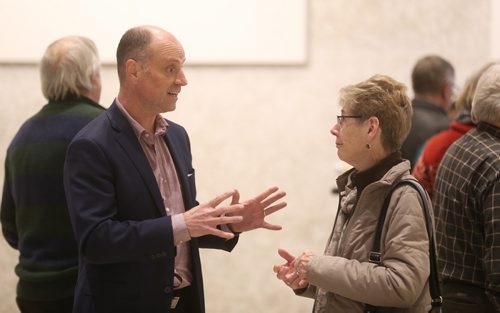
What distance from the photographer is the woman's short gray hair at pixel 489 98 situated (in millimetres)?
2578

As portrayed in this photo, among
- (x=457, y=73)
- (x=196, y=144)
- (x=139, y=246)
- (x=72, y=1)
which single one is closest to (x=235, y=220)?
(x=139, y=246)

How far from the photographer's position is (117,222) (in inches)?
84.2

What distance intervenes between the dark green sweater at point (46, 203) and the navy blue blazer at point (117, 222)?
0.61m

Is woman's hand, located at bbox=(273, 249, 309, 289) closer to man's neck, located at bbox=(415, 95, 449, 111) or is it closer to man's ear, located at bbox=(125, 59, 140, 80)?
man's ear, located at bbox=(125, 59, 140, 80)

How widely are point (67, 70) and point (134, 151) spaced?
0.93 metres

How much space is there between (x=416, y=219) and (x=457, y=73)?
2830 millimetres

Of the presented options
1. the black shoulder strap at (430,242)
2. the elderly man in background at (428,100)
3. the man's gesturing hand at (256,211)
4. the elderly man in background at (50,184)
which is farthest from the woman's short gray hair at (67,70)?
the elderly man in background at (428,100)

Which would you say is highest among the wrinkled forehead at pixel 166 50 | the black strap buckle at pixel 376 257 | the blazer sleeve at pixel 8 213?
the wrinkled forehead at pixel 166 50

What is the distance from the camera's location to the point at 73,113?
2939mm

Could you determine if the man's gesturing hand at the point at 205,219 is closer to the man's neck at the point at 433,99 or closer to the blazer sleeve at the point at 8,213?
the blazer sleeve at the point at 8,213

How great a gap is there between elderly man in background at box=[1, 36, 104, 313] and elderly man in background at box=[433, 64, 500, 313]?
146cm

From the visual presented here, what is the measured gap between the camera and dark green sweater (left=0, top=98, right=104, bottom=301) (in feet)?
9.43

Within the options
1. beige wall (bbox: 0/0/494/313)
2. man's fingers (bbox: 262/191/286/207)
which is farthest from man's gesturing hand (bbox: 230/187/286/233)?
beige wall (bbox: 0/0/494/313)

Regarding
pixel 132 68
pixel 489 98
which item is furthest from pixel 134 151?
pixel 489 98
